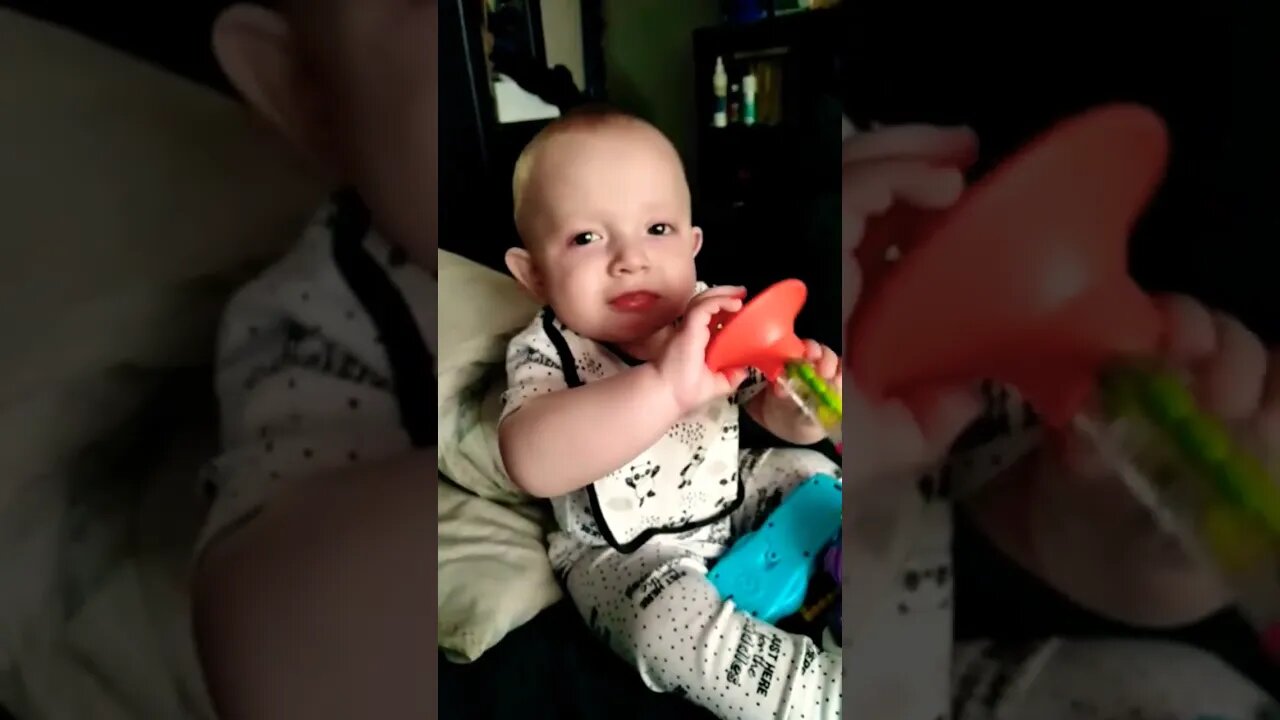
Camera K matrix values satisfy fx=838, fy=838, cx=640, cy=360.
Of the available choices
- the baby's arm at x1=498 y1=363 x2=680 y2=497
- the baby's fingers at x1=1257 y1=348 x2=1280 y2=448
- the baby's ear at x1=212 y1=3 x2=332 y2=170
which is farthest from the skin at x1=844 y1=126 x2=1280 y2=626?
the baby's ear at x1=212 y1=3 x2=332 y2=170

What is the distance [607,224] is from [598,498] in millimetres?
189

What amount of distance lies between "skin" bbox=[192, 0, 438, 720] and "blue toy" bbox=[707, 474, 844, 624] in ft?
0.91

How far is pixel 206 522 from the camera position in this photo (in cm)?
32

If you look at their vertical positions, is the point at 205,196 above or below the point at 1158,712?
above

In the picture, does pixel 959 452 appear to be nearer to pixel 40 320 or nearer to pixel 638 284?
pixel 638 284

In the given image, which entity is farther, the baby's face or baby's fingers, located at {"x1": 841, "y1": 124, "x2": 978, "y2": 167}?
the baby's face

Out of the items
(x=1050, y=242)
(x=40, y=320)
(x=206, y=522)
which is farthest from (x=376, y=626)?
(x=1050, y=242)

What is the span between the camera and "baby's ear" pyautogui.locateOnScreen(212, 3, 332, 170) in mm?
311

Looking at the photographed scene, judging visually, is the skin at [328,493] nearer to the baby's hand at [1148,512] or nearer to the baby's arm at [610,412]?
the baby's arm at [610,412]

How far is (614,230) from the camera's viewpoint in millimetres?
492

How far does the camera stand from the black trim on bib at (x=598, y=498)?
0.53 m

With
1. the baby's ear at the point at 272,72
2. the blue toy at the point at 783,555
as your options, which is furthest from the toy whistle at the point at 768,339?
the baby's ear at the point at 272,72

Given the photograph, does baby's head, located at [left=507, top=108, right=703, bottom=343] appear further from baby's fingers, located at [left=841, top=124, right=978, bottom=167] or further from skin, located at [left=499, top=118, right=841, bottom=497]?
baby's fingers, located at [left=841, top=124, right=978, bottom=167]

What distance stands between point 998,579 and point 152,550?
0.36 metres
